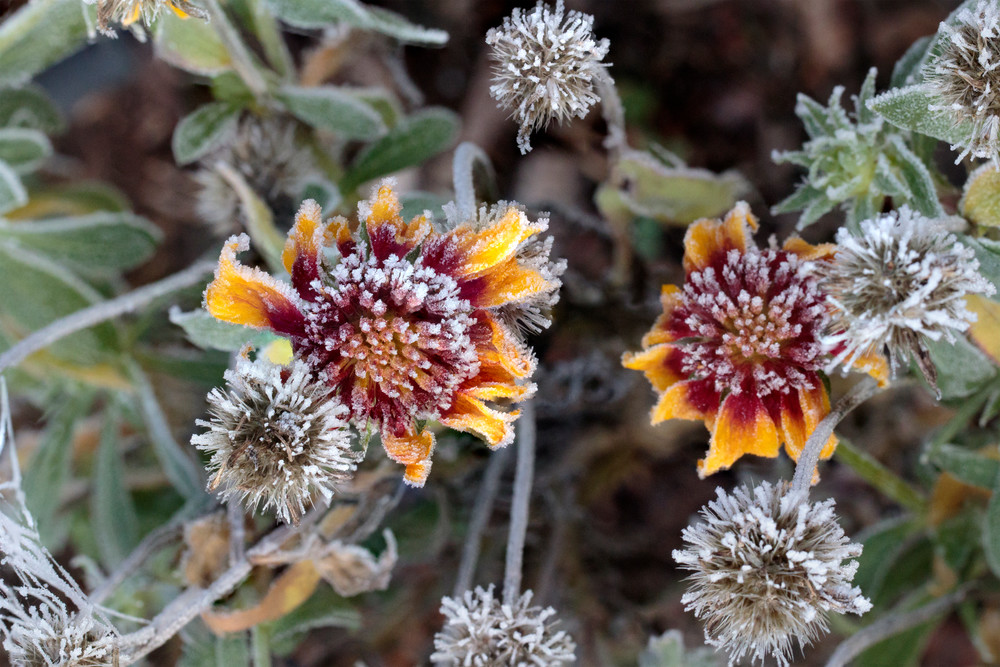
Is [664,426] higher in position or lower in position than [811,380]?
lower

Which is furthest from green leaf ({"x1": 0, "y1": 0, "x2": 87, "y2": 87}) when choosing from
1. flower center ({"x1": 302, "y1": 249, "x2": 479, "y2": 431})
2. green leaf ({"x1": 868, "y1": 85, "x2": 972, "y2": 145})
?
green leaf ({"x1": 868, "y1": 85, "x2": 972, "y2": 145})

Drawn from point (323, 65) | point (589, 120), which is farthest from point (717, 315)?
point (589, 120)

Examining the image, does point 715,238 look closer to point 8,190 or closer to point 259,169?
point 259,169

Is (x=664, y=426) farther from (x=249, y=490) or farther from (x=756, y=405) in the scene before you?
(x=249, y=490)

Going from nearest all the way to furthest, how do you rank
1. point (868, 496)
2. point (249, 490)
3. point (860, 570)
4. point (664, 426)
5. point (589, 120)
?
point (249, 490) < point (860, 570) < point (664, 426) < point (868, 496) < point (589, 120)

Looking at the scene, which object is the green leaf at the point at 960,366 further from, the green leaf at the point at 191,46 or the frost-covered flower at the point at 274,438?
the green leaf at the point at 191,46

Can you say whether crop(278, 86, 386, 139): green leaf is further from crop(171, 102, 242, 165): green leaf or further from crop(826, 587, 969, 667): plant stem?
crop(826, 587, 969, 667): plant stem
